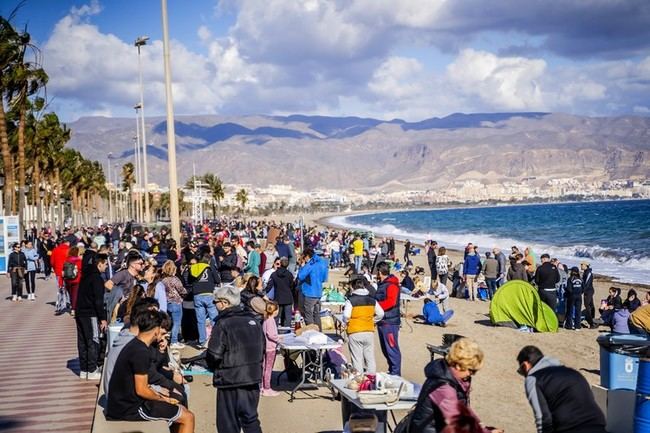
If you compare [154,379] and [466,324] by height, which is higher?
[154,379]

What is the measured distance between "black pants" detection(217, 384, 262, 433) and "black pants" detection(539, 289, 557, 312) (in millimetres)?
11532

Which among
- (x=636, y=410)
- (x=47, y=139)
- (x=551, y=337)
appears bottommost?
(x=551, y=337)

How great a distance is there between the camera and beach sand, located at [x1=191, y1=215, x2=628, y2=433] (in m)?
9.47

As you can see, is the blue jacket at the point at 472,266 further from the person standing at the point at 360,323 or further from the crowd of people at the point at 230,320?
the person standing at the point at 360,323

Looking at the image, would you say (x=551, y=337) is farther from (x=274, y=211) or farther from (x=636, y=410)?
(x=274, y=211)

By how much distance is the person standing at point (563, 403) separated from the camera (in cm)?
564

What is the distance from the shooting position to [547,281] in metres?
17.0

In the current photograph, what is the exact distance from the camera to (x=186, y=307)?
563 inches

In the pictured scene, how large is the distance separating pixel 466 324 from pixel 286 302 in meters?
6.00

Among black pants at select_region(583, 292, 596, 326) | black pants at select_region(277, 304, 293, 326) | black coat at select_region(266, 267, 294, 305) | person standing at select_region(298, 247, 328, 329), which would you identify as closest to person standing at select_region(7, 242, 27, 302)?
black pants at select_region(277, 304, 293, 326)

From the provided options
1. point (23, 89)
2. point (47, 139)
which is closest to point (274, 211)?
point (47, 139)

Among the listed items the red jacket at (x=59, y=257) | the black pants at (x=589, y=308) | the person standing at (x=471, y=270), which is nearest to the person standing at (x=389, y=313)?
the black pants at (x=589, y=308)

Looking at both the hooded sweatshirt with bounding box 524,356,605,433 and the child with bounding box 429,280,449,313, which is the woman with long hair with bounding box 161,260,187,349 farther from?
the child with bounding box 429,280,449,313

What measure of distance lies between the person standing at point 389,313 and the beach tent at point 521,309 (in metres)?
7.25
